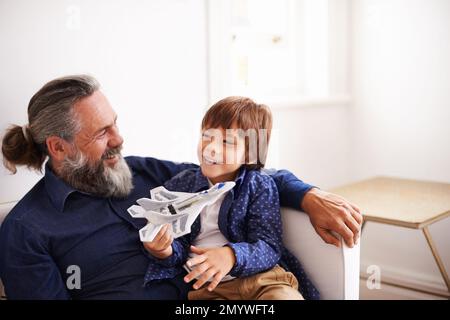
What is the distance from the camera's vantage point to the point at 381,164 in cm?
278

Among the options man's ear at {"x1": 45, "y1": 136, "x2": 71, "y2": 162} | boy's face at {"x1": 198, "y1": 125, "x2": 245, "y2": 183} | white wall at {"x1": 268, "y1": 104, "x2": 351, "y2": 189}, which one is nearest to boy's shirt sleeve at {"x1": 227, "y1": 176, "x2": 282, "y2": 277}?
boy's face at {"x1": 198, "y1": 125, "x2": 245, "y2": 183}

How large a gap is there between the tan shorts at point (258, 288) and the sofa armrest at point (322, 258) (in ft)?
0.26

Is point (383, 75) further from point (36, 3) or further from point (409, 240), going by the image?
point (36, 3)

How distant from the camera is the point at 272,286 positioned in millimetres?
1370

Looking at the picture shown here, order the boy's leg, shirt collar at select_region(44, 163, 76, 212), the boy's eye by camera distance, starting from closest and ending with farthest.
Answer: the boy's leg
shirt collar at select_region(44, 163, 76, 212)
the boy's eye

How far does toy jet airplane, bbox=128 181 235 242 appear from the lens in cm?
123

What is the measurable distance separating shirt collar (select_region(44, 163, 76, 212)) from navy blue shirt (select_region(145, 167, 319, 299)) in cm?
26

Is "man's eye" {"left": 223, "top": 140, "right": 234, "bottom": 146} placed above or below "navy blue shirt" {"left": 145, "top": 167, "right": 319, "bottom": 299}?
above

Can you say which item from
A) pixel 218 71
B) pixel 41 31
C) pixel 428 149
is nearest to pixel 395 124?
pixel 428 149

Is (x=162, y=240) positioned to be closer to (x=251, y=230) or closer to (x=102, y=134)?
(x=251, y=230)

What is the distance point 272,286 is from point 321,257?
17 cm

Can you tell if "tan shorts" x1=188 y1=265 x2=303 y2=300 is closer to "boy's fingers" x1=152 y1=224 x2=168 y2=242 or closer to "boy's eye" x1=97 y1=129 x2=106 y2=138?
"boy's fingers" x1=152 y1=224 x2=168 y2=242

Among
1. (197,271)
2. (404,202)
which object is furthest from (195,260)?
(404,202)

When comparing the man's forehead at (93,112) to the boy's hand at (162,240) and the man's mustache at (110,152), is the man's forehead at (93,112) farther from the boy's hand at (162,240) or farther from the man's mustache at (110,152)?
the boy's hand at (162,240)
